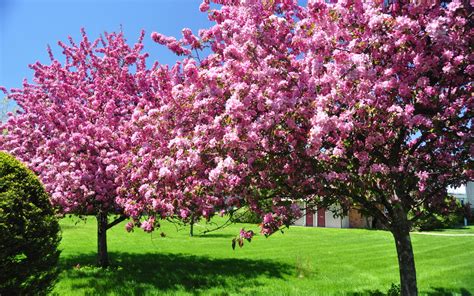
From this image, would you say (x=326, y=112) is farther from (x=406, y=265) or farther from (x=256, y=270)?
(x=256, y=270)

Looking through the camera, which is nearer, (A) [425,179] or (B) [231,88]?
(B) [231,88]

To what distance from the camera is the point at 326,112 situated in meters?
5.72

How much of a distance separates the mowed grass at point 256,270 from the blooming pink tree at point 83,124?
6.84ft

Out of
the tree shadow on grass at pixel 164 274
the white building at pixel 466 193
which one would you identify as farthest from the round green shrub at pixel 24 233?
the white building at pixel 466 193

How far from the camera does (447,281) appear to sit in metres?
12.3

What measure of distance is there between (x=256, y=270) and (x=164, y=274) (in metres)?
3.46

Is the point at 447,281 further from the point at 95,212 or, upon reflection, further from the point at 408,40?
the point at 95,212

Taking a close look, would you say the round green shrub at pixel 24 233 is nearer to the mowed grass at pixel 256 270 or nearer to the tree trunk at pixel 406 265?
the mowed grass at pixel 256 270

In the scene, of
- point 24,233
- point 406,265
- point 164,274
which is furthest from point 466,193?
point 24,233

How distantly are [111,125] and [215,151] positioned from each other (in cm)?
641

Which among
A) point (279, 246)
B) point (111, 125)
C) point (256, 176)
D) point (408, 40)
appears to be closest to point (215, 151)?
point (256, 176)

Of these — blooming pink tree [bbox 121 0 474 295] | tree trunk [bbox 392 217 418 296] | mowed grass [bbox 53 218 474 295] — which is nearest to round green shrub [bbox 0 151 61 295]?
mowed grass [bbox 53 218 474 295]

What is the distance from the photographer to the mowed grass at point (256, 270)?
10875mm

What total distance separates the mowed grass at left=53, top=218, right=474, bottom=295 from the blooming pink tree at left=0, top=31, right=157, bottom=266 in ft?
6.84
